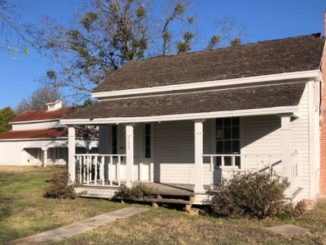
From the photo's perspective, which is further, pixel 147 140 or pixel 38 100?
pixel 38 100

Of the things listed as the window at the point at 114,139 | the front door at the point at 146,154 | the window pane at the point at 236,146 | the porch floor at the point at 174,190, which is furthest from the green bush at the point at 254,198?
the window at the point at 114,139

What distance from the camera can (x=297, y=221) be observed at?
1095 centimetres

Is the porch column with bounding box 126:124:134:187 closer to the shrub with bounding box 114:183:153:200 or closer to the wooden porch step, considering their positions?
the shrub with bounding box 114:183:153:200

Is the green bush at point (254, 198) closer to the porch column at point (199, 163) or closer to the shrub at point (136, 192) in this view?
the porch column at point (199, 163)

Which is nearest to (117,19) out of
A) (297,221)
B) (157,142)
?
(157,142)

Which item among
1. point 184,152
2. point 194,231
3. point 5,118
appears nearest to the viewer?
point 194,231

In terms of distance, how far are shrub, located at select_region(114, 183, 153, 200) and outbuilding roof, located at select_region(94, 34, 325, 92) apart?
423 centimetres

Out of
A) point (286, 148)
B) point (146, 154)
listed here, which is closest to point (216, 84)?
point (146, 154)

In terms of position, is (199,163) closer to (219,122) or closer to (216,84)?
(219,122)

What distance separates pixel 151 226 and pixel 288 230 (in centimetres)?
305

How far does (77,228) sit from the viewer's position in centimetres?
1018

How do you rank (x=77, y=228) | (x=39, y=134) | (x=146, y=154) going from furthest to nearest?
(x=39, y=134)
(x=146, y=154)
(x=77, y=228)

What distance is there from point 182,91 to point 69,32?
1815cm

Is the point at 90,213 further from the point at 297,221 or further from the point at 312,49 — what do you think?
the point at 312,49
